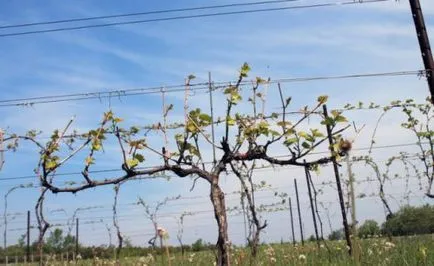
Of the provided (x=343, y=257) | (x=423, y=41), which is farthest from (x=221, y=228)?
(x=423, y=41)

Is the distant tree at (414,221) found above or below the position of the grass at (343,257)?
above

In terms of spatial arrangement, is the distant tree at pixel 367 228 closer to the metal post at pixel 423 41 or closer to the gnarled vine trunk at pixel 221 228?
the metal post at pixel 423 41

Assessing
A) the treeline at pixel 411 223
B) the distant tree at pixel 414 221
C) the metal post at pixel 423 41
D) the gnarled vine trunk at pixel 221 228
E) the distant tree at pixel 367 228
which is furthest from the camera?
the distant tree at pixel 414 221

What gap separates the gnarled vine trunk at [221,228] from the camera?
3.02 metres

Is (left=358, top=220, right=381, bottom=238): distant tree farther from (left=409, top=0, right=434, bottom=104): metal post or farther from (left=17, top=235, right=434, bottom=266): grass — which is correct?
(left=409, top=0, right=434, bottom=104): metal post

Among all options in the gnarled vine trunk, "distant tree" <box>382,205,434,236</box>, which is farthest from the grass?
"distant tree" <box>382,205,434,236</box>

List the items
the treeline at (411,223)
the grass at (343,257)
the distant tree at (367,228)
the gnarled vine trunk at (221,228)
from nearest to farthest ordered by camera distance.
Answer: the gnarled vine trunk at (221,228), the grass at (343,257), the distant tree at (367,228), the treeline at (411,223)

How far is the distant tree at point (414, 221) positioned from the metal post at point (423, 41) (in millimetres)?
7163

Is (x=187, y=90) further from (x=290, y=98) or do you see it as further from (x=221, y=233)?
(x=221, y=233)

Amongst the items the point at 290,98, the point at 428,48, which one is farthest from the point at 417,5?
the point at 290,98

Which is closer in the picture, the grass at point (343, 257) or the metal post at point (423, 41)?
the grass at point (343, 257)

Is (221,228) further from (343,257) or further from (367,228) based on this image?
(367,228)

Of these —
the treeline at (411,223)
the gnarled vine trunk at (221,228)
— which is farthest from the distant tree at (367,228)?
the gnarled vine trunk at (221,228)

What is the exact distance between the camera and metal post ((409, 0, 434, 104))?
8555mm
